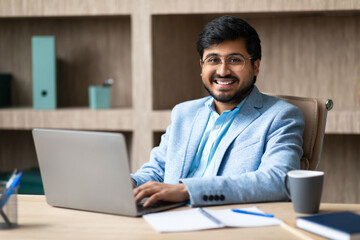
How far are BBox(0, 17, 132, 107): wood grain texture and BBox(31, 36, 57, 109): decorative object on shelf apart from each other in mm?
282

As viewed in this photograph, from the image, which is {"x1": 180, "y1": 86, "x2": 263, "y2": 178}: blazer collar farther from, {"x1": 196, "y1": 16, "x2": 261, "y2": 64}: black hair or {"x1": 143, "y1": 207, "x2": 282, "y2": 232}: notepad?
{"x1": 143, "y1": 207, "x2": 282, "y2": 232}: notepad

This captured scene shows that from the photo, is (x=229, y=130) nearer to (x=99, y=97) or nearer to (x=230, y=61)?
(x=230, y=61)

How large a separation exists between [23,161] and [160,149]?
1790mm

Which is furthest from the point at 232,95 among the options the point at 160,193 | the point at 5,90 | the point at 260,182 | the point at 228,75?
the point at 5,90

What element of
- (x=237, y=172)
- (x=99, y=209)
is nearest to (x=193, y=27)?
(x=237, y=172)

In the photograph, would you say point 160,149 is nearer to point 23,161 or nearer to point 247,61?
point 247,61

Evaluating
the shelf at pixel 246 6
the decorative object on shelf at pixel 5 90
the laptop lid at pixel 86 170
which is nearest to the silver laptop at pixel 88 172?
the laptop lid at pixel 86 170

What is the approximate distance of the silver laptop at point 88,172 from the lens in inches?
50.5

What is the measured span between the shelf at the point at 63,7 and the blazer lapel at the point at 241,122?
49.8 inches

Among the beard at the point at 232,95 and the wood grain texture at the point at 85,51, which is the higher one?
the wood grain texture at the point at 85,51

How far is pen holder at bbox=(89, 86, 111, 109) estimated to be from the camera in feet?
10.0

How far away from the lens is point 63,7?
296 cm

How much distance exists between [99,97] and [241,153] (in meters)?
1.47

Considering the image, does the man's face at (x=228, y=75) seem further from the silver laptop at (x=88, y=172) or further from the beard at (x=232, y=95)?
the silver laptop at (x=88, y=172)
